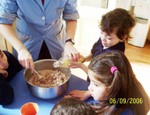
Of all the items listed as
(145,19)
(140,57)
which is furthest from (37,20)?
(145,19)

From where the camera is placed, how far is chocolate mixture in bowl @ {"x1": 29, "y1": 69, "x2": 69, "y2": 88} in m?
1.10

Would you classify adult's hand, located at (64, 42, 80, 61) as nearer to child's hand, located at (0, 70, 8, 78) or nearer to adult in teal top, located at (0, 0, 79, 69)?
adult in teal top, located at (0, 0, 79, 69)

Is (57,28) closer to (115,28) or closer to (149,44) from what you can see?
(115,28)

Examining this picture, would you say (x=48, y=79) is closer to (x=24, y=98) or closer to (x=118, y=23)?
(x=24, y=98)

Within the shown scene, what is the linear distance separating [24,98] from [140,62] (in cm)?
194

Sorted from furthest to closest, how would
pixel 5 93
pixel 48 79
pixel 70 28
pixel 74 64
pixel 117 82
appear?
1. pixel 70 28
2. pixel 74 64
3. pixel 48 79
4. pixel 5 93
5. pixel 117 82

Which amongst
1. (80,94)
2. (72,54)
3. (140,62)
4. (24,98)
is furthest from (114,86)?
(140,62)

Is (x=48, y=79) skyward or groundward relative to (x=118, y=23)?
groundward

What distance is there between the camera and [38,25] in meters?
1.31

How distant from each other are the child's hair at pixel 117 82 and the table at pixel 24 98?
0.18 m

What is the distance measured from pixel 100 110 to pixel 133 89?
0.18m

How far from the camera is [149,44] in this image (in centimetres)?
314

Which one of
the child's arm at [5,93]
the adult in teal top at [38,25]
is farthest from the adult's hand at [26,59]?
the child's arm at [5,93]

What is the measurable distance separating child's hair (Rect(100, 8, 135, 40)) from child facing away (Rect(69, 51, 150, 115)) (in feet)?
1.12
